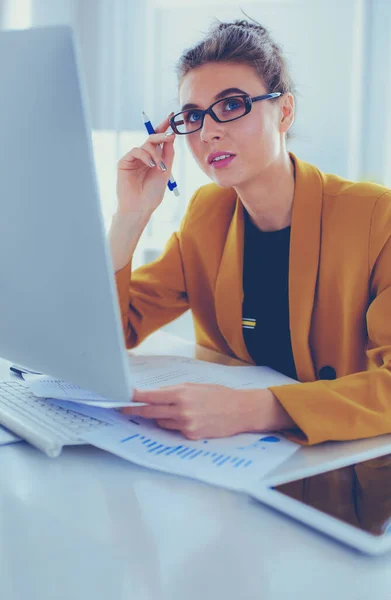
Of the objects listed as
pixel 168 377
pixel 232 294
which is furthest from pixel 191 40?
pixel 168 377

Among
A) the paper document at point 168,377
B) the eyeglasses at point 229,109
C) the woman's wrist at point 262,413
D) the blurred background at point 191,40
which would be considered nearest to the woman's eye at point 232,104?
the eyeglasses at point 229,109

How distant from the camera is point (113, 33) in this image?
10.2 feet

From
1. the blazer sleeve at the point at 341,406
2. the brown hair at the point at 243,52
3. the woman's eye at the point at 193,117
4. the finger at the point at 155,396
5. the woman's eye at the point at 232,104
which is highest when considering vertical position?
the brown hair at the point at 243,52

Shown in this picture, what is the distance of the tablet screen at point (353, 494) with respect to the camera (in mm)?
623

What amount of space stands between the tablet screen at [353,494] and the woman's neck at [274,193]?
81cm

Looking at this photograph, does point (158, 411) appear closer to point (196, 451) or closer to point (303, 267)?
point (196, 451)

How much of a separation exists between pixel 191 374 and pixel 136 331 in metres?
0.47

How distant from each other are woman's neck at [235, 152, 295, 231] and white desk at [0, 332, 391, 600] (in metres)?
0.85

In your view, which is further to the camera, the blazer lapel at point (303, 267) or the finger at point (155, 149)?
the finger at point (155, 149)

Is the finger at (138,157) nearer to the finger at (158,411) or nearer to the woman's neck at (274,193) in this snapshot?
the woman's neck at (274,193)

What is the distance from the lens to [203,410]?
0.85 meters

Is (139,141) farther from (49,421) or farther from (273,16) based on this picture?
(49,421)

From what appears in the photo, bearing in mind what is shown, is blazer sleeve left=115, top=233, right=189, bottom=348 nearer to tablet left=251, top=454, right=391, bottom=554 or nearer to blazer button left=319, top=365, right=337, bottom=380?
blazer button left=319, top=365, right=337, bottom=380

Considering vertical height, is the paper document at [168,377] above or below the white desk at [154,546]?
below
